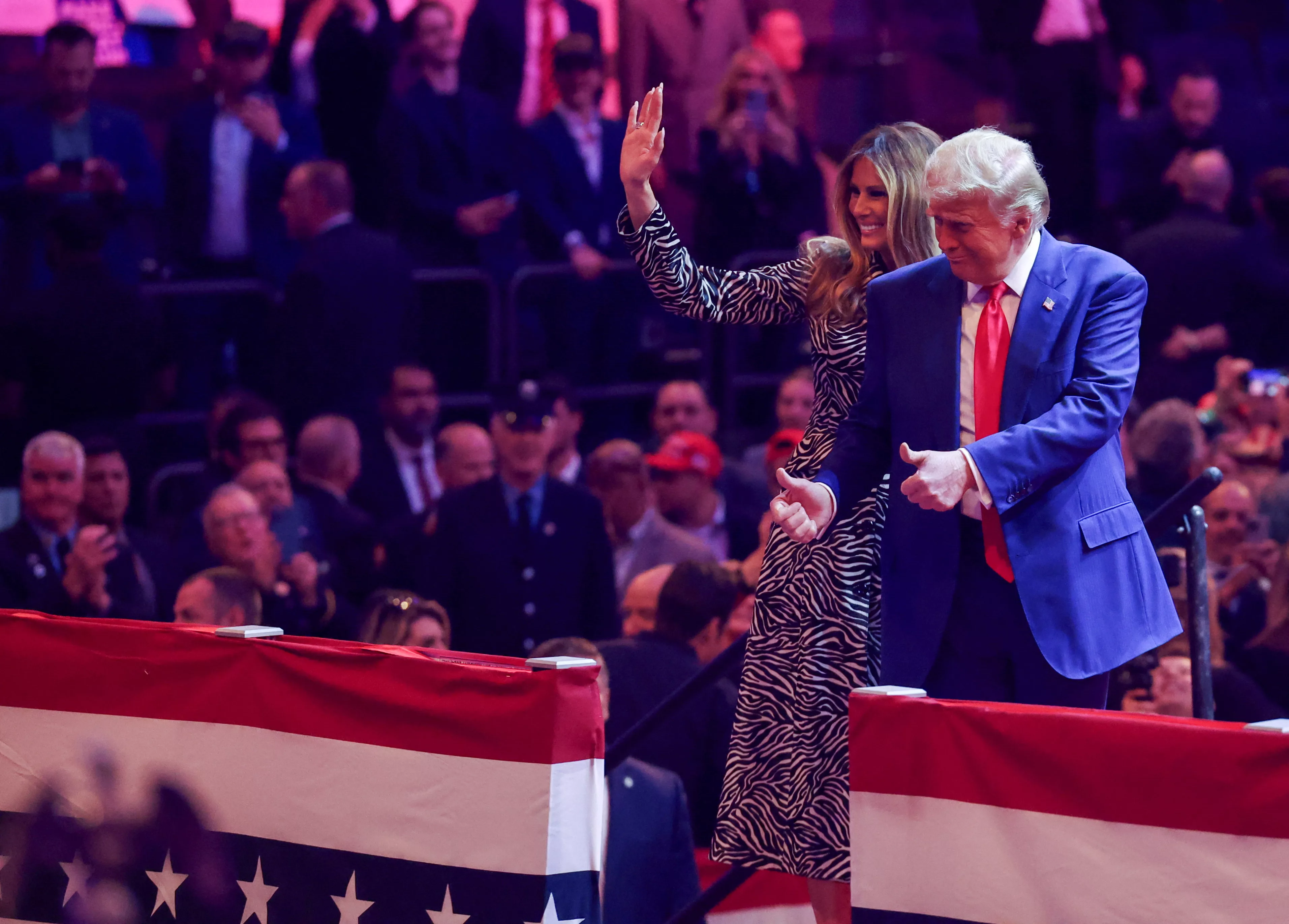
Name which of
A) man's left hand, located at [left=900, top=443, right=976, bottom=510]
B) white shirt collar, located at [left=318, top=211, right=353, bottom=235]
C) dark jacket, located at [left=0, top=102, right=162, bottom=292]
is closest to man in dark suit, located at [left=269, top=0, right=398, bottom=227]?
white shirt collar, located at [left=318, top=211, right=353, bottom=235]

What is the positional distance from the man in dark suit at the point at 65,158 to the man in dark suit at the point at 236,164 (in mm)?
212

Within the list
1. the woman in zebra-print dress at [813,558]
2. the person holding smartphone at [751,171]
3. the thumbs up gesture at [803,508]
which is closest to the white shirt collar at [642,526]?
the person holding smartphone at [751,171]

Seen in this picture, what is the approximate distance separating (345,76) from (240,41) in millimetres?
740

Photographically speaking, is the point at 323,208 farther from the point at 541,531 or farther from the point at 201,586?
the point at 201,586

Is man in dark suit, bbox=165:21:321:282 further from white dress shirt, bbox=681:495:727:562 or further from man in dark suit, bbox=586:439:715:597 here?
white dress shirt, bbox=681:495:727:562

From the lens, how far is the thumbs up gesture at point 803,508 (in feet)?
11.0

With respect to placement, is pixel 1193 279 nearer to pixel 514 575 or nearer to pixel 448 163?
pixel 448 163

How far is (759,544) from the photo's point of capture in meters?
7.94

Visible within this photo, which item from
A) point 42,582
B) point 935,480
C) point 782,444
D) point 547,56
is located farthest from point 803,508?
point 547,56

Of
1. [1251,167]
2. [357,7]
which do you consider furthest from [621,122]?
[1251,167]

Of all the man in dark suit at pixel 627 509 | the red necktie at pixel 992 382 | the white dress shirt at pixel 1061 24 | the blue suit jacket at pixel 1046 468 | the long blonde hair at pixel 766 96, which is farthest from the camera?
the white dress shirt at pixel 1061 24

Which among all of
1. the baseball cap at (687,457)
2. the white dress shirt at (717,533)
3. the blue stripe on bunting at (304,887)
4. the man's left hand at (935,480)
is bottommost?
the blue stripe on bunting at (304,887)

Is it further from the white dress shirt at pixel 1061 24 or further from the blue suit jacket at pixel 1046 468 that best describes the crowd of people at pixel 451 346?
the blue suit jacket at pixel 1046 468

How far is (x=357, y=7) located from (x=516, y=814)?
21.2ft
